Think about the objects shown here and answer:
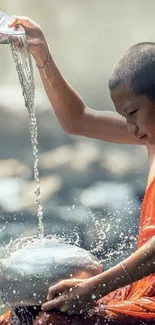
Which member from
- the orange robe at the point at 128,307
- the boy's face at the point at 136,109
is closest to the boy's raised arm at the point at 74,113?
the boy's face at the point at 136,109

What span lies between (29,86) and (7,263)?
1.84m

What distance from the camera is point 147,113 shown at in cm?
444

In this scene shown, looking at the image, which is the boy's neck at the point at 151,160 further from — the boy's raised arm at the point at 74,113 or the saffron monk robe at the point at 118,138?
the boy's raised arm at the point at 74,113

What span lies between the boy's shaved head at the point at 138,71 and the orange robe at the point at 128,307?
65cm

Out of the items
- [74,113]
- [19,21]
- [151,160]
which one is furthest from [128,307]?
[19,21]

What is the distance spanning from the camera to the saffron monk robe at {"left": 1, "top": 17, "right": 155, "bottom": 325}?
3.90m

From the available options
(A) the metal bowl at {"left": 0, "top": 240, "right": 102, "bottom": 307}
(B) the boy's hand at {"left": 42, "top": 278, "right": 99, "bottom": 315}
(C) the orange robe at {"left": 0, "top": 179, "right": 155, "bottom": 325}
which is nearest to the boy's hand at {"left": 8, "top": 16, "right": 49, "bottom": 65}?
(C) the orange robe at {"left": 0, "top": 179, "right": 155, "bottom": 325}

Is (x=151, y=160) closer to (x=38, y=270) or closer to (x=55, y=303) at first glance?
(x=38, y=270)

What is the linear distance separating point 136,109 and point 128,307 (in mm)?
1163

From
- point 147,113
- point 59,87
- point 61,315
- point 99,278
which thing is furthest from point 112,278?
point 59,87

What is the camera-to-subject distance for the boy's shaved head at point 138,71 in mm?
4465

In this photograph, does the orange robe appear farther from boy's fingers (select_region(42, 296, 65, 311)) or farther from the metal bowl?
the metal bowl

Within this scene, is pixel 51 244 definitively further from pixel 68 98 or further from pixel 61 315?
pixel 68 98

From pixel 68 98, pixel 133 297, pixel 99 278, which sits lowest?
pixel 133 297
